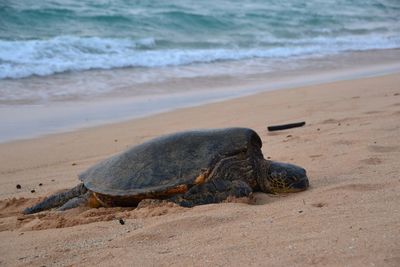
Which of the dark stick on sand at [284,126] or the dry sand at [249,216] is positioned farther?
the dark stick on sand at [284,126]

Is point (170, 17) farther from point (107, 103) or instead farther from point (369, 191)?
point (369, 191)

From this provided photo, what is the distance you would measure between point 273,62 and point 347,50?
3.56 m

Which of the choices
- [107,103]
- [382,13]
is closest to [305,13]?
[382,13]

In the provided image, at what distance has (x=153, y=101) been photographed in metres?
8.98

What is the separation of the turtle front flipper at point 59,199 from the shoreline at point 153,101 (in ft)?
8.83

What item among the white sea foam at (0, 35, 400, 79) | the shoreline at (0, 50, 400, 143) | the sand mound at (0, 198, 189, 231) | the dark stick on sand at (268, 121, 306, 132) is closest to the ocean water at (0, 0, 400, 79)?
the white sea foam at (0, 35, 400, 79)

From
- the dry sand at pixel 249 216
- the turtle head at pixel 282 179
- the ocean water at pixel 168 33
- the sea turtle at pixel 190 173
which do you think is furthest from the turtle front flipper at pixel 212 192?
the ocean water at pixel 168 33

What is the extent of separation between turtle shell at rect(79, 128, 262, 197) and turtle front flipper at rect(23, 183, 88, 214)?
12 cm

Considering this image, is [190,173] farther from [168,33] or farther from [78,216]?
[168,33]

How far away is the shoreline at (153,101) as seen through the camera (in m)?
7.31

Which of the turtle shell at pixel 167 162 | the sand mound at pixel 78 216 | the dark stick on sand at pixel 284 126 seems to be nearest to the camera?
the sand mound at pixel 78 216

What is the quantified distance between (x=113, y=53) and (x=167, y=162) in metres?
10.7

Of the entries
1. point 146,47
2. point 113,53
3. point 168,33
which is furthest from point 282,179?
point 168,33

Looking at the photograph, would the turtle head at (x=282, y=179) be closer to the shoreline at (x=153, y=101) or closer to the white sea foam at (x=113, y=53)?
the shoreline at (x=153, y=101)
